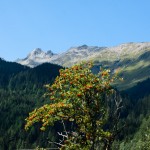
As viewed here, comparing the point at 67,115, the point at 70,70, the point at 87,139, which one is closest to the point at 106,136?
the point at 87,139

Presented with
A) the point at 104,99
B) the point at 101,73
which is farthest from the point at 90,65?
the point at 104,99

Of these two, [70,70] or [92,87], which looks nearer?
[92,87]

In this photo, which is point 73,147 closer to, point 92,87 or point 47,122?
point 47,122

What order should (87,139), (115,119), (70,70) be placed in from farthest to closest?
(70,70) < (87,139) < (115,119)

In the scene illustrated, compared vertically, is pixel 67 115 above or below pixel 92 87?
below

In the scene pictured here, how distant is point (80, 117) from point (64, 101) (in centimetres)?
137

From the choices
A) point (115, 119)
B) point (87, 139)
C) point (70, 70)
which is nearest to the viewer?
point (115, 119)

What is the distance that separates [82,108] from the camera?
21.1 m

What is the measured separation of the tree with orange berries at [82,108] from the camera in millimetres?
21016

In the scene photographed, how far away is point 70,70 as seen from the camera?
22.8m

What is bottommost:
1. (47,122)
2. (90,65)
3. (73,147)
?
(73,147)

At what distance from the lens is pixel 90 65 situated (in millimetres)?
23188

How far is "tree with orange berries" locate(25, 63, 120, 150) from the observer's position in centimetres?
2102

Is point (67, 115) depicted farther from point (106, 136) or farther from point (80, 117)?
point (106, 136)
